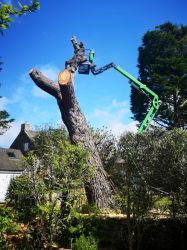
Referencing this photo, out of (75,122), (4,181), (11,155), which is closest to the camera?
(75,122)

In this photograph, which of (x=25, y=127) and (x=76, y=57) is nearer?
(x=76, y=57)

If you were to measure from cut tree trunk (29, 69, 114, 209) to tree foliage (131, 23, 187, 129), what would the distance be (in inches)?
571

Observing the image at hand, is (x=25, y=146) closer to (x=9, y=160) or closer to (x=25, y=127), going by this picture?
(x=25, y=127)

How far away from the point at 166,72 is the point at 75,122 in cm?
1631

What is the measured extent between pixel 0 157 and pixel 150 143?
28.5 m

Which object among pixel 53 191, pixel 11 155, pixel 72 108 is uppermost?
pixel 11 155

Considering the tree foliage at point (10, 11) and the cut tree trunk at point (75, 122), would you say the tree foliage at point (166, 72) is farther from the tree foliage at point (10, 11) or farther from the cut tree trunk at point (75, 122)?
the tree foliage at point (10, 11)

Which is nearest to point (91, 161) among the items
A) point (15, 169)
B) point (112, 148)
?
point (112, 148)

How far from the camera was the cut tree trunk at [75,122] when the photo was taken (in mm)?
14562

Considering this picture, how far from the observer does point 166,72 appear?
28859 mm

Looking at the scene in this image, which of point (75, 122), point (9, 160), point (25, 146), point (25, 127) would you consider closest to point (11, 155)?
point (9, 160)

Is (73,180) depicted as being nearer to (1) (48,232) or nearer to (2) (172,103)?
(1) (48,232)

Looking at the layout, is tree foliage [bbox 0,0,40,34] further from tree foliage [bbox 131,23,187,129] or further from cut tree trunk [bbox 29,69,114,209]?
tree foliage [bbox 131,23,187,129]

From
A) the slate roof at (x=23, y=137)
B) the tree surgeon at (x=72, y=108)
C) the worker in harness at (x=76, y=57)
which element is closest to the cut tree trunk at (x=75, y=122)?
the tree surgeon at (x=72, y=108)
